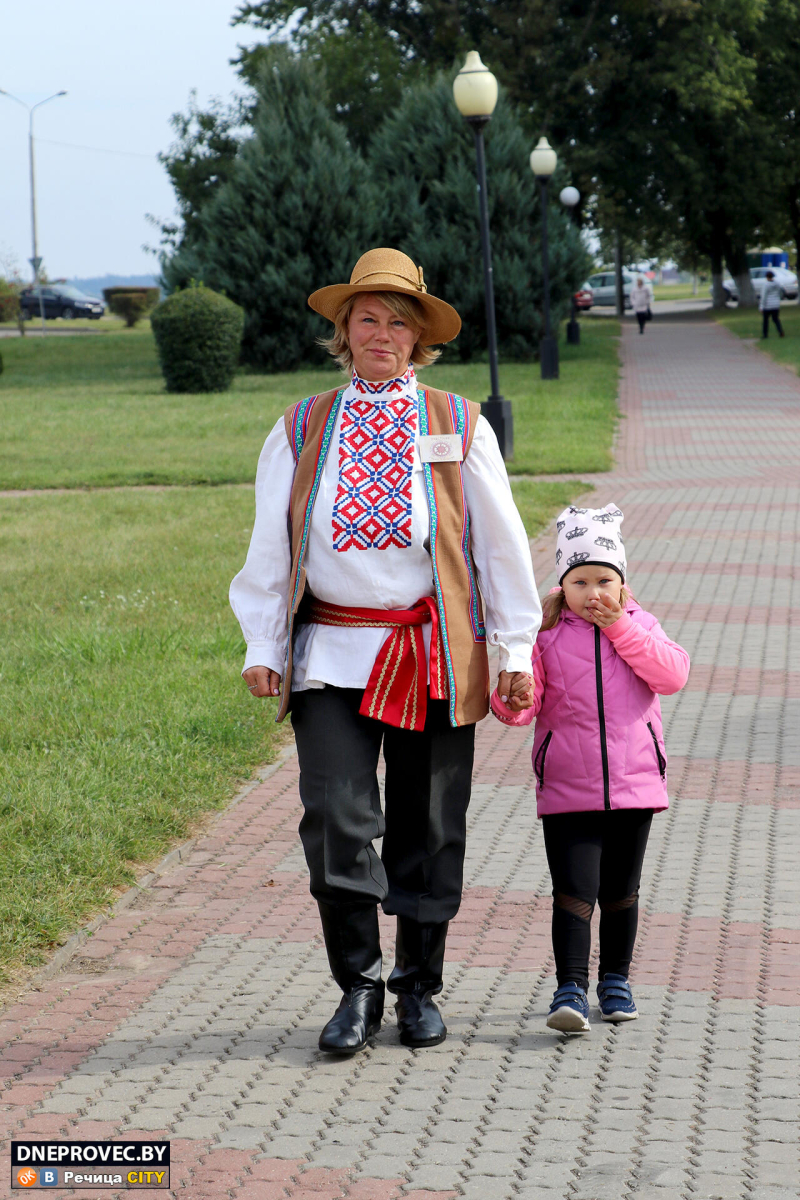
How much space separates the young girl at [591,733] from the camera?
11.5 feet

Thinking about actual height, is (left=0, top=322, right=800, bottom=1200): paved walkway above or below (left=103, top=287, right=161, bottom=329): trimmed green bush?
below

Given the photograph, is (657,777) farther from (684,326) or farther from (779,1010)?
(684,326)

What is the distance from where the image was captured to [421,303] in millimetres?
3531

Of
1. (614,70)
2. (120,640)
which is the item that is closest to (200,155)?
(614,70)

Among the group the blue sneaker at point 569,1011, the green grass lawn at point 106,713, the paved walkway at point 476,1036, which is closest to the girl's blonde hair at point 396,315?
the blue sneaker at point 569,1011

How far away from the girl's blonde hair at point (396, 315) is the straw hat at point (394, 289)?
0.6 inches

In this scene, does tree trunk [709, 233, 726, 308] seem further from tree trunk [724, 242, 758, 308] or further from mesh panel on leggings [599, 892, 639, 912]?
mesh panel on leggings [599, 892, 639, 912]

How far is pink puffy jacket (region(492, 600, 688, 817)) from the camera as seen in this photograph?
351 centimetres

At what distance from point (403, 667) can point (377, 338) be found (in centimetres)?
83

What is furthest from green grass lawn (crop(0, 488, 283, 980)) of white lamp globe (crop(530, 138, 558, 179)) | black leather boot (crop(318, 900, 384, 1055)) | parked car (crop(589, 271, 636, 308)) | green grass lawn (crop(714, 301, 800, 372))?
A: parked car (crop(589, 271, 636, 308))

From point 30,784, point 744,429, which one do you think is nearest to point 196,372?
point 744,429

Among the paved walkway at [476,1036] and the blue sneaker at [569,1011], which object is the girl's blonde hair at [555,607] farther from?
the paved walkway at [476,1036]

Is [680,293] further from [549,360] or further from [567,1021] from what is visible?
[567,1021]

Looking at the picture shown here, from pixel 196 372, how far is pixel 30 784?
21.0m
